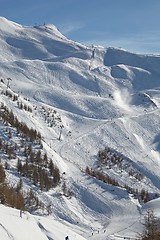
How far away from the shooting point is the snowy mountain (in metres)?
56.5

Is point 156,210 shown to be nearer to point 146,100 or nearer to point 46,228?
point 46,228

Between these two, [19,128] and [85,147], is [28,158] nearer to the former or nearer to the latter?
[19,128]

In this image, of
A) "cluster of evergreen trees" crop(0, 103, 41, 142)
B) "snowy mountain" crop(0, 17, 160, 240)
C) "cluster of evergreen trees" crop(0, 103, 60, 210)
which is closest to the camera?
"snowy mountain" crop(0, 17, 160, 240)

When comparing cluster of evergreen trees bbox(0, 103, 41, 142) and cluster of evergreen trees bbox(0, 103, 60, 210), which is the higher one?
cluster of evergreen trees bbox(0, 103, 41, 142)

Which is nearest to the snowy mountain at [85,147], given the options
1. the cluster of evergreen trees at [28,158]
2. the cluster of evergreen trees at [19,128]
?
the cluster of evergreen trees at [28,158]

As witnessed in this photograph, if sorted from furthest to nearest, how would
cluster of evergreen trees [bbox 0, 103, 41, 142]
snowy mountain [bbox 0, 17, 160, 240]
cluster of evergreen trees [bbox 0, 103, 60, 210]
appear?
cluster of evergreen trees [bbox 0, 103, 41, 142] → cluster of evergreen trees [bbox 0, 103, 60, 210] → snowy mountain [bbox 0, 17, 160, 240]

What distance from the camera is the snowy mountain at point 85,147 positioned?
→ 2223 inches

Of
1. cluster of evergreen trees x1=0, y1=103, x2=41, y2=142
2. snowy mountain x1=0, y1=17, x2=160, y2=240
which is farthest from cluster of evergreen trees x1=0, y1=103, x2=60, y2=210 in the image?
snowy mountain x1=0, y1=17, x2=160, y2=240

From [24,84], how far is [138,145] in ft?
195

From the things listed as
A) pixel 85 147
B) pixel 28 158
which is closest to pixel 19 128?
pixel 28 158

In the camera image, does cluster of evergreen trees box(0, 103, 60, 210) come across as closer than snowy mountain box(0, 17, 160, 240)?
No

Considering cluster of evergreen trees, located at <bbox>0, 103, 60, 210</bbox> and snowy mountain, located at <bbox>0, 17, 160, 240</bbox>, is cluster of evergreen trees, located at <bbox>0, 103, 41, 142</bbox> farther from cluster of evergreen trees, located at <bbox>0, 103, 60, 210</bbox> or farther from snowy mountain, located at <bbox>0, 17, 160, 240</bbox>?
snowy mountain, located at <bbox>0, 17, 160, 240</bbox>

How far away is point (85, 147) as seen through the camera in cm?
10312

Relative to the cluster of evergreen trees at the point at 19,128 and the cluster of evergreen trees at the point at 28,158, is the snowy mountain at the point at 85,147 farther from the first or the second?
the cluster of evergreen trees at the point at 19,128
